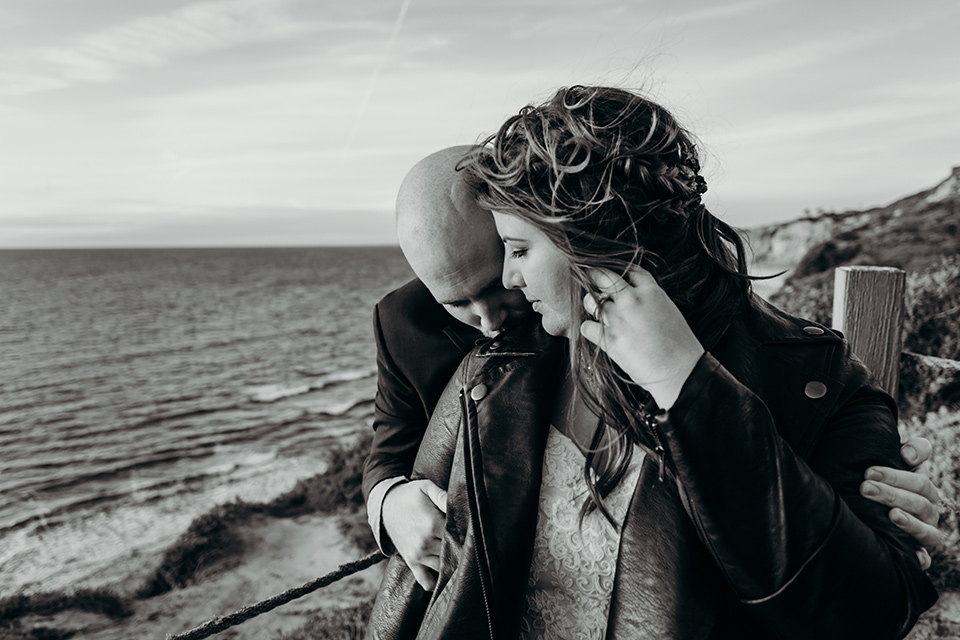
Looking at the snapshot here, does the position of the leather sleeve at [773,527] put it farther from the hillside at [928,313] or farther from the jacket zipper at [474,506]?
the jacket zipper at [474,506]

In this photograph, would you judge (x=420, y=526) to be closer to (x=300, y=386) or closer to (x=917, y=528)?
(x=917, y=528)

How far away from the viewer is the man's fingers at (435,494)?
160 centimetres

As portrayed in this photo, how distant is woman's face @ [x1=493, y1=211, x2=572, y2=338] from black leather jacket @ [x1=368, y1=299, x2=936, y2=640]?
236 mm

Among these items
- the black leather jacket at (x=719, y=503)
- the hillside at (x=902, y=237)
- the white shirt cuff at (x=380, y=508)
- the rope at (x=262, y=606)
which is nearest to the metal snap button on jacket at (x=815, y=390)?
the black leather jacket at (x=719, y=503)

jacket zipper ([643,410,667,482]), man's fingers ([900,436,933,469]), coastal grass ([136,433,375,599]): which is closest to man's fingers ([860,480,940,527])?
man's fingers ([900,436,933,469])

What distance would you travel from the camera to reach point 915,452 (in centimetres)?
132

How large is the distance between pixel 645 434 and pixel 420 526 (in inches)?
26.9

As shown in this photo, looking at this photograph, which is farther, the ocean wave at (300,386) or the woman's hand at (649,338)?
the ocean wave at (300,386)

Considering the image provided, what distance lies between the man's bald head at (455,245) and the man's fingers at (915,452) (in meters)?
0.92

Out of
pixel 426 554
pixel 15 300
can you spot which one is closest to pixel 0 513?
pixel 426 554

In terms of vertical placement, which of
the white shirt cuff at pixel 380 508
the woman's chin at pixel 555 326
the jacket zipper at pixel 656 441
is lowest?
the white shirt cuff at pixel 380 508

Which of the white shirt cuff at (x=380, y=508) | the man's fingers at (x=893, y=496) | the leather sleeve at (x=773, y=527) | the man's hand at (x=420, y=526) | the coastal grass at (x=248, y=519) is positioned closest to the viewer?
the leather sleeve at (x=773, y=527)

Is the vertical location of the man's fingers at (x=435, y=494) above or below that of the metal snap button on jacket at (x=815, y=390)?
below

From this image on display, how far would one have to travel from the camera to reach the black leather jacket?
3.48 feet
